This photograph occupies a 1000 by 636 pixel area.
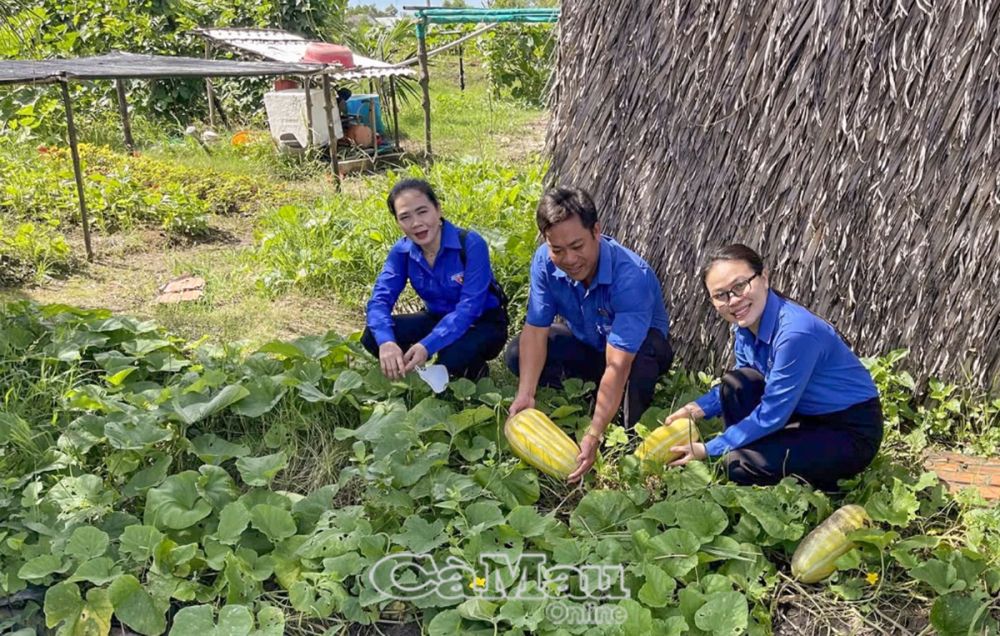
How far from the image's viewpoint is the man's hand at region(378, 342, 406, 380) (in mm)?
3438

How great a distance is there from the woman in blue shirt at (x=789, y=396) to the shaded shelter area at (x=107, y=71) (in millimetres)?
4477

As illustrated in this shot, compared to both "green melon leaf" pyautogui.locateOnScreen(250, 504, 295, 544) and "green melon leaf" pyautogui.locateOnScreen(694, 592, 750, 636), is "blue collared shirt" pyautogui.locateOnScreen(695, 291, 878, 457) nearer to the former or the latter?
"green melon leaf" pyautogui.locateOnScreen(694, 592, 750, 636)

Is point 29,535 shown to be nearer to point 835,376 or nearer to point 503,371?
point 503,371

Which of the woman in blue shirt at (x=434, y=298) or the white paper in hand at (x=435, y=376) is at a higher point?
the woman in blue shirt at (x=434, y=298)

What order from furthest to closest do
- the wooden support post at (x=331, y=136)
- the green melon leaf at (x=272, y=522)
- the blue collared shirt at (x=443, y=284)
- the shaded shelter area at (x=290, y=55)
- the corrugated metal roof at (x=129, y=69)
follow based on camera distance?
the shaded shelter area at (x=290, y=55)
the wooden support post at (x=331, y=136)
the corrugated metal roof at (x=129, y=69)
the blue collared shirt at (x=443, y=284)
the green melon leaf at (x=272, y=522)

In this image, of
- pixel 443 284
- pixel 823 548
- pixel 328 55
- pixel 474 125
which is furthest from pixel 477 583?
pixel 474 125

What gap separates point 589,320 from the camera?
3.43 m

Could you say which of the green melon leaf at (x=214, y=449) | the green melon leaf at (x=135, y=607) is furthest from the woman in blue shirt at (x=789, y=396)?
the green melon leaf at (x=135, y=607)

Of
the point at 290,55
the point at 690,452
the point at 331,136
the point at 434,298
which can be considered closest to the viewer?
the point at 690,452

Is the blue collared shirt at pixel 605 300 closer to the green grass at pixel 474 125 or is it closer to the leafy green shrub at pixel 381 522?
the leafy green shrub at pixel 381 522

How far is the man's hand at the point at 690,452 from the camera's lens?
112 inches

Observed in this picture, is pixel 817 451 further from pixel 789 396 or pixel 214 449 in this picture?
pixel 214 449

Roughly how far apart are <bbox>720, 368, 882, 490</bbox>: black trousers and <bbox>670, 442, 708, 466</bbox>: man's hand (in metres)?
0.10

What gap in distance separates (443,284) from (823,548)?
190 centimetres
